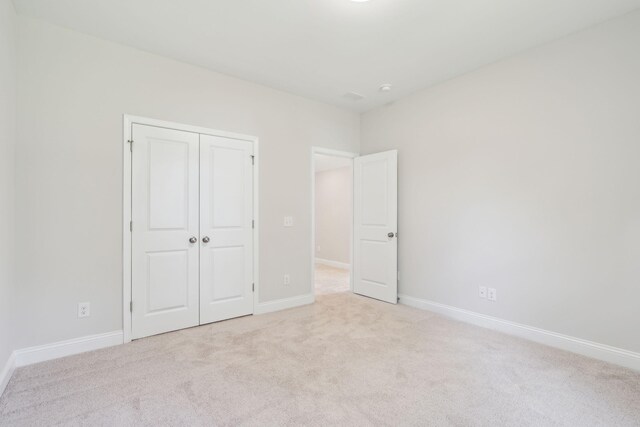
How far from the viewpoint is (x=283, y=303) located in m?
3.82

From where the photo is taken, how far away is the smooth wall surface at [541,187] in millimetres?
2406

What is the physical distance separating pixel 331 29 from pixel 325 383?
110 inches

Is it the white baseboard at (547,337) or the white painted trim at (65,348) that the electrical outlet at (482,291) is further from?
the white painted trim at (65,348)

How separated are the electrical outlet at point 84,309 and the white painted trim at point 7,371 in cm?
46

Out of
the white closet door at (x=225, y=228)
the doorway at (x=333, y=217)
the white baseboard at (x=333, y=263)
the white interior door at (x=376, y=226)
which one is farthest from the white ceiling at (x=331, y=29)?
the white baseboard at (x=333, y=263)

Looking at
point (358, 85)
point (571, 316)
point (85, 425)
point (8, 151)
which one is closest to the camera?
point (85, 425)

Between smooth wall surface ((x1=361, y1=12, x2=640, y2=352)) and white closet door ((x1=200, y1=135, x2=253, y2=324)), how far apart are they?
2.14 meters

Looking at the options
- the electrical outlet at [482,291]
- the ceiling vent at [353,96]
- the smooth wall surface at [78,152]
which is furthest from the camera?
the ceiling vent at [353,96]

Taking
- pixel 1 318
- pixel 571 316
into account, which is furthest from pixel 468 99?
pixel 1 318

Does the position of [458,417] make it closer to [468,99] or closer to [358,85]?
[468,99]

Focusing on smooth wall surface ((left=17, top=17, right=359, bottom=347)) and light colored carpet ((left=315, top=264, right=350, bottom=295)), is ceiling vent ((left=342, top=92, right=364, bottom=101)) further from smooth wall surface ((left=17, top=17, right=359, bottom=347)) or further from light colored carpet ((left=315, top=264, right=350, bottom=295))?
light colored carpet ((left=315, top=264, right=350, bottom=295))

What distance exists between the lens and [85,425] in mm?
1694

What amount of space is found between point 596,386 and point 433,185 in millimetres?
2321

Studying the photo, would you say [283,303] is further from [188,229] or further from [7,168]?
[7,168]
